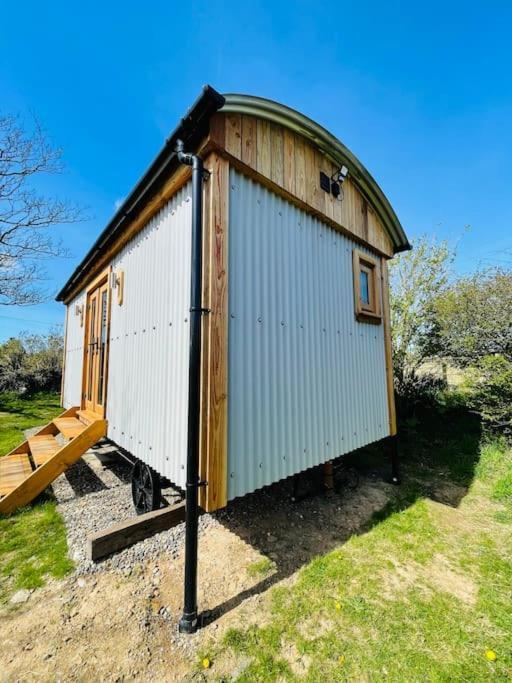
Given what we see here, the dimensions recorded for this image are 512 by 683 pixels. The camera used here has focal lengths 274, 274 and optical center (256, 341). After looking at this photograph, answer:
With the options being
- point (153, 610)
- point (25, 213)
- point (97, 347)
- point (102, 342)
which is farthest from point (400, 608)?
point (25, 213)

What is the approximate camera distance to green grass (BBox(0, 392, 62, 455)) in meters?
6.62

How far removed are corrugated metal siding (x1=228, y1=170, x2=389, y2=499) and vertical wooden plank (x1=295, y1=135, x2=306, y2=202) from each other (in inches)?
7.6

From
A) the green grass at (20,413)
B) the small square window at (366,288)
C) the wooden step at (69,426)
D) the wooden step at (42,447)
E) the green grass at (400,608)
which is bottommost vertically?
the green grass at (400,608)

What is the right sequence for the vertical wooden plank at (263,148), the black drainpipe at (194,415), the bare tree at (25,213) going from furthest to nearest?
1. the bare tree at (25,213)
2. the vertical wooden plank at (263,148)
3. the black drainpipe at (194,415)

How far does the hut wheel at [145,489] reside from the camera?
305 centimetres

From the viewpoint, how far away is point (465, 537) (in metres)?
3.16

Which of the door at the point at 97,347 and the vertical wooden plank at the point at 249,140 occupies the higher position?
the vertical wooden plank at the point at 249,140

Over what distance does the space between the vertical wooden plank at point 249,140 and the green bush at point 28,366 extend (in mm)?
15311

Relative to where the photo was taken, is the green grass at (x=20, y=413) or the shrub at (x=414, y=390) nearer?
the green grass at (x=20, y=413)

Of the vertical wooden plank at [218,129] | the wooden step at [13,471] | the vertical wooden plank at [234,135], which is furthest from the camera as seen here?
the wooden step at [13,471]

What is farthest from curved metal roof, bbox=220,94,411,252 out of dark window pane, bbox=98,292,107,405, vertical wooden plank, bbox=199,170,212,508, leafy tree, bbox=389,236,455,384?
dark window pane, bbox=98,292,107,405

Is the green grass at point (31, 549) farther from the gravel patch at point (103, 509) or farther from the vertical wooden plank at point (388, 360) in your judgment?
the vertical wooden plank at point (388, 360)

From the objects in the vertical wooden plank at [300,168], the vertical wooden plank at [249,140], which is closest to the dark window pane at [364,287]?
the vertical wooden plank at [300,168]

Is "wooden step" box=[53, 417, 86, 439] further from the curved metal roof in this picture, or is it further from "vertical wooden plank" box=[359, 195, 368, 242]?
"vertical wooden plank" box=[359, 195, 368, 242]
